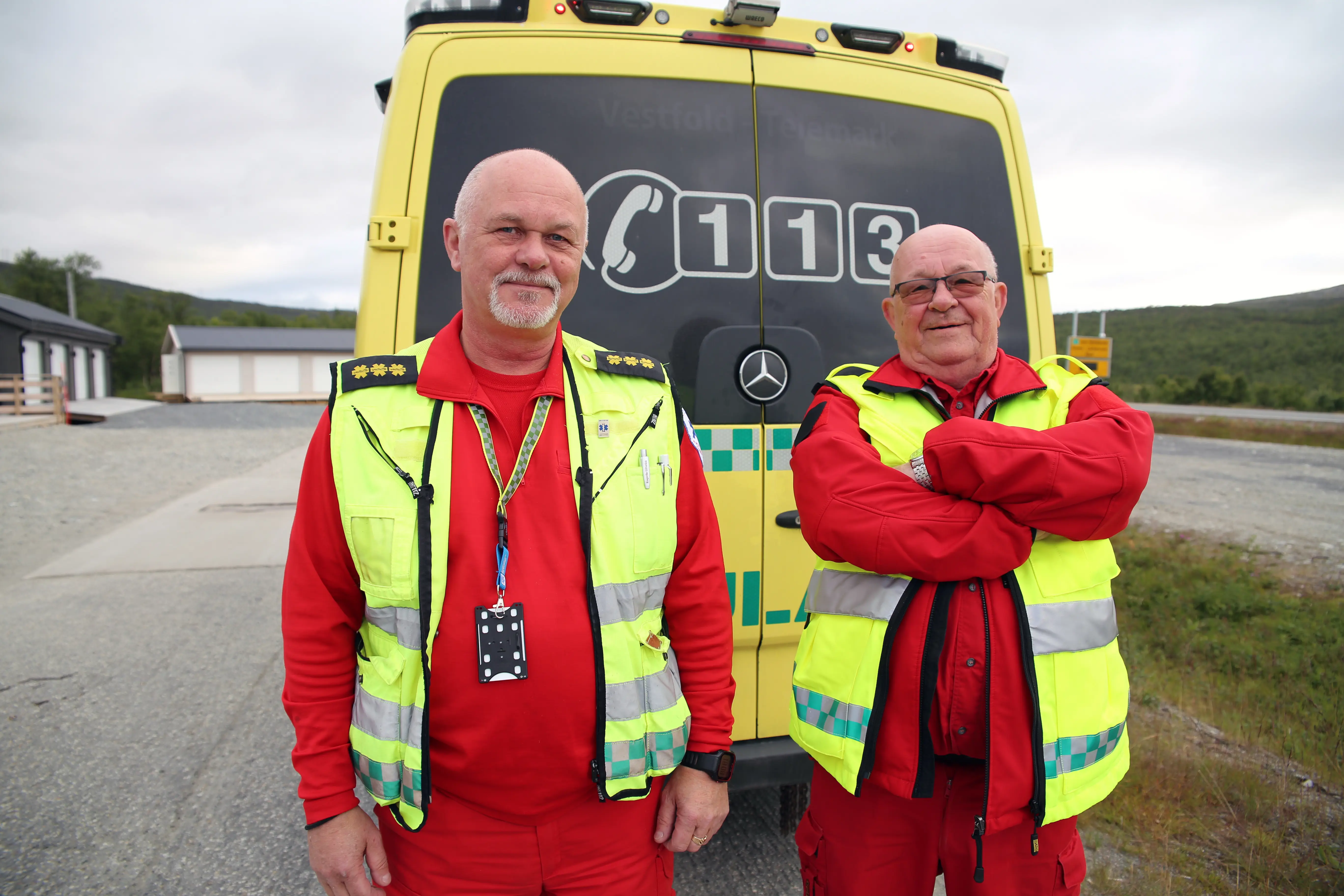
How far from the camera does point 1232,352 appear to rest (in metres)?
57.4

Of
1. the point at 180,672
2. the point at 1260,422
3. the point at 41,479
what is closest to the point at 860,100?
the point at 180,672

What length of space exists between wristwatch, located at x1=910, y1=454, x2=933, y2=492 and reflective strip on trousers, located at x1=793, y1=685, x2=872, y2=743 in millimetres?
494

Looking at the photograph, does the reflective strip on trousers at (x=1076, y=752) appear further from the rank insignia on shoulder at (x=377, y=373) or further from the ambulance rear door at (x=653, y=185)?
the rank insignia on shoulder at (x=377, y=373)

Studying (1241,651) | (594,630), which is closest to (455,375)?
(594,630)

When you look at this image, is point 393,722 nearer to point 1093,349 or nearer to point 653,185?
point 653,185

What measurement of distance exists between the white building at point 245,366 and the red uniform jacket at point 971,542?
4279 centimetres

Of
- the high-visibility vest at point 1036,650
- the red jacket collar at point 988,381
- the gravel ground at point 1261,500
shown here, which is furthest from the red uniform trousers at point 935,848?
the gravel ground at point 1261,500

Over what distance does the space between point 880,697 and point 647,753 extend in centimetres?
50

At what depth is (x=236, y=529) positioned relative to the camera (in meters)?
8.59

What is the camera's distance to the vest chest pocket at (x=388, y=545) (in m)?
1.43

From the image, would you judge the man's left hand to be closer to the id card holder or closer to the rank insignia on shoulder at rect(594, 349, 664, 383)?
the id card holder

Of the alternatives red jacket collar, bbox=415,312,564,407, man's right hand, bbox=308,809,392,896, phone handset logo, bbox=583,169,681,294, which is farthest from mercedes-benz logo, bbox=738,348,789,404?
man's right hand, bbox=308,809,392,896

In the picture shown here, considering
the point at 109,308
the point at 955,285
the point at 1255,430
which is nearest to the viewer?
the point at 955,285

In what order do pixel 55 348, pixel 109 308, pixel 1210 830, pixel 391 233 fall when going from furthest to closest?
pixel 109 308 → pixel 55 348 → pixel 1210 830 → pixel 391 233
